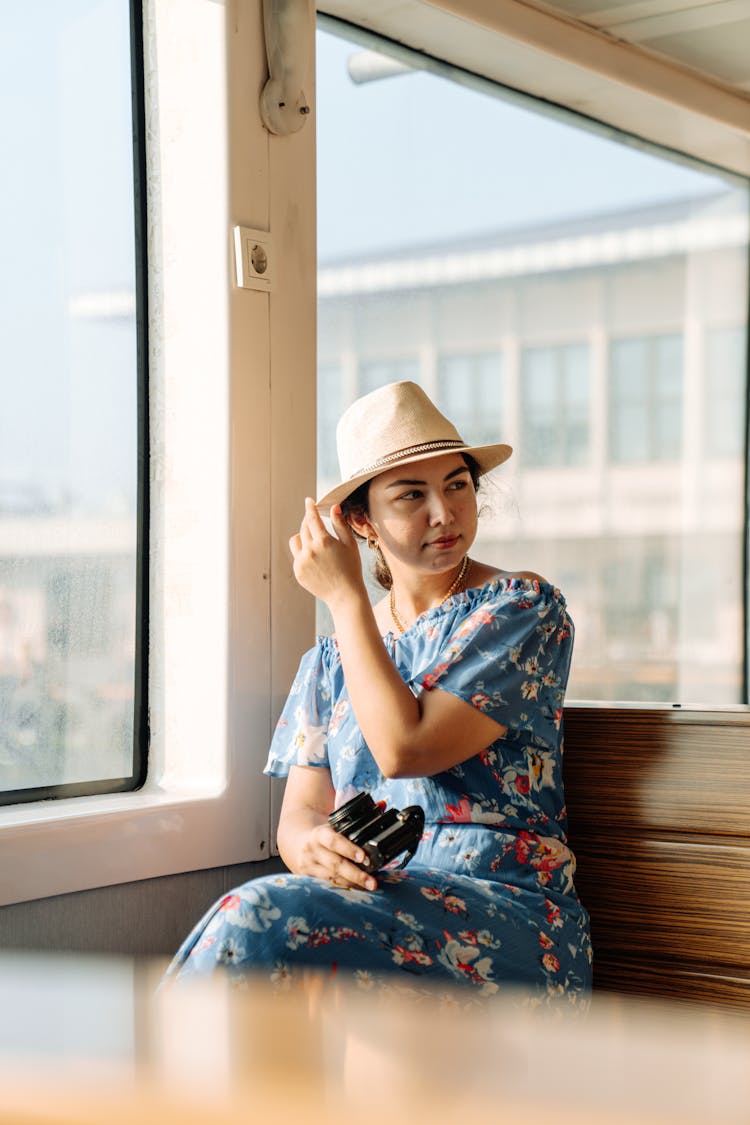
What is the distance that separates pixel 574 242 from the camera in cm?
385

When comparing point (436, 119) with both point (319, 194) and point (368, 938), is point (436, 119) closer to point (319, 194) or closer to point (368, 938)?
point (319, 194)

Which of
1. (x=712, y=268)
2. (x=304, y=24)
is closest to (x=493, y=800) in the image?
(x=304, y=24)

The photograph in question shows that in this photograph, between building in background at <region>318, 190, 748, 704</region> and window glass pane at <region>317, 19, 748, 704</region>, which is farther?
building in background at <region>318, 190, 748, 704</region>

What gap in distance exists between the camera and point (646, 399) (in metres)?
4.07

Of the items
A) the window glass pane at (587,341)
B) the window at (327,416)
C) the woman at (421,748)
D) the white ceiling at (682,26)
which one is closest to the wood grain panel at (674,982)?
the woman at (421,748)

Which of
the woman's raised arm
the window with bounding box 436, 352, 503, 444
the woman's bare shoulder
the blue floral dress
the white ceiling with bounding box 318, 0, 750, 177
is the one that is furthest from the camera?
the window with bounding box 436, 352, 503, 444

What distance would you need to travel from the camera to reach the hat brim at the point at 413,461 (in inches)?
82.5

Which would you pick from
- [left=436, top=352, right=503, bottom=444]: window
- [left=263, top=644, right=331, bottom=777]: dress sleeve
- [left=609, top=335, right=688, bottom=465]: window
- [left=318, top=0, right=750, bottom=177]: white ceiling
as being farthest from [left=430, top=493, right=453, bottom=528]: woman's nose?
[left=609, top=335, right=688, bottom=465]: window

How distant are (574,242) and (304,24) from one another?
5.33ft

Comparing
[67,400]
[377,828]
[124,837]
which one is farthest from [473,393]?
[377,828]

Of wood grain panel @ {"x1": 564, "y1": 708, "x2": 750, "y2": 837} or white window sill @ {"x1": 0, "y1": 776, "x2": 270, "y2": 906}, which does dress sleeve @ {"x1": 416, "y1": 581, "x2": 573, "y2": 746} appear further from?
white window sill @ {"x1": 0, "y1": 776, "x2": 270, "y2": 906}

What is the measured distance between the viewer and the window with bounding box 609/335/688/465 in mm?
4039

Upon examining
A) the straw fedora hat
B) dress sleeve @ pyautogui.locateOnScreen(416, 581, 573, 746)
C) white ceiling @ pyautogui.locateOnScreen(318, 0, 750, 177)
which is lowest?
dress sleeve @ pyautogui.locateOnScreen(416, 581, 573, 746)

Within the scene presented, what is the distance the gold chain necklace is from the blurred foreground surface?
77.2 inches
